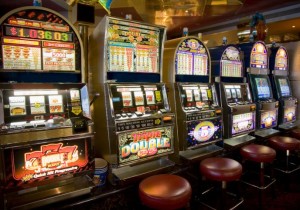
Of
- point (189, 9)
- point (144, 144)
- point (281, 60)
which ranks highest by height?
point (189, 9)

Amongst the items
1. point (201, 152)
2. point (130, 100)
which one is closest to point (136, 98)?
point (130, 100)

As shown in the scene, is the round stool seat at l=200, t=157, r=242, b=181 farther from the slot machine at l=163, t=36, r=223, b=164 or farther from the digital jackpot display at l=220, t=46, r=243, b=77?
the digital jackpot display at l=220, t=46, r=243, b=77

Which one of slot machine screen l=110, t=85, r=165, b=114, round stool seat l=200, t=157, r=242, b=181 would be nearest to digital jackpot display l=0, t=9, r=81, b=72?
slot machine screen l=110, t=85, r=165, b=114

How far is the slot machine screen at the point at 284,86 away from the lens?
5420 millimetres

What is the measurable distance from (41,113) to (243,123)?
3.52 meters

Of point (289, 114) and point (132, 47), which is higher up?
point (132, 47)

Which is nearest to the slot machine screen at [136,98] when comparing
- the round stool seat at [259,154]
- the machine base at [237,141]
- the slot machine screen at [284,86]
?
the round stool seat at [259,154]

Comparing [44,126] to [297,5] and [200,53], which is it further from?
[297,5]

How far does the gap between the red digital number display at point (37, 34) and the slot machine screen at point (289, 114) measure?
16.5ft

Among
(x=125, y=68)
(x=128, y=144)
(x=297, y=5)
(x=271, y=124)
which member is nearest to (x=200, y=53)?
(x=125, y=68)

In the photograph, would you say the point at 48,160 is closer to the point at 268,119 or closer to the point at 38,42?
the point at 38,42

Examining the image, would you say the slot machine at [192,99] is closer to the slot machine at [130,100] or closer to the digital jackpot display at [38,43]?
the slot machine at [130,100]

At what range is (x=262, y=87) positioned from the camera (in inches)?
195

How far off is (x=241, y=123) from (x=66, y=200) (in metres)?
3.29
